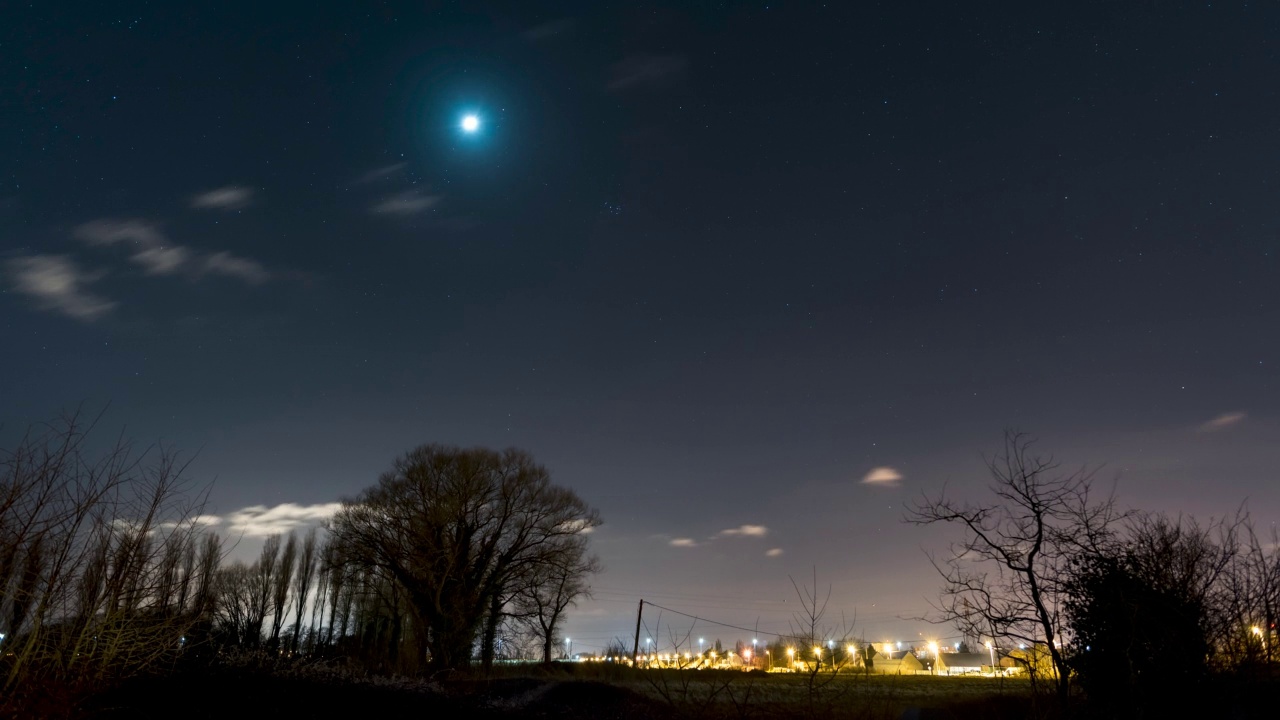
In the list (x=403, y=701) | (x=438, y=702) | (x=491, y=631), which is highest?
A: (x=491, y=631)

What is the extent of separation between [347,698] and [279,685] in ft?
5.06

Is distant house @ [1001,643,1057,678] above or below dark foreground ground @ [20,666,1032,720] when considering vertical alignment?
above

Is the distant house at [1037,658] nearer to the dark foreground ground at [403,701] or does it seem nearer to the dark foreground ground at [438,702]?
the dark foreground ground at [438,702]

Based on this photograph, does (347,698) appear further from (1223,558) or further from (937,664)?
(937,664)

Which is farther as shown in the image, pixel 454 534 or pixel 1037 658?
pixel 454 534

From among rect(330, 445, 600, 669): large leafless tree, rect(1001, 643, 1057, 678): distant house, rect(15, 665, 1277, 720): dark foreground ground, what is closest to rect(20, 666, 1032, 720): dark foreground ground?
rect(15, 665, 1277, 720): dark foreground ground

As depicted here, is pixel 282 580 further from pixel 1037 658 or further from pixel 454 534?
pixel 1037 658

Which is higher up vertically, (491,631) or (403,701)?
(491,631)

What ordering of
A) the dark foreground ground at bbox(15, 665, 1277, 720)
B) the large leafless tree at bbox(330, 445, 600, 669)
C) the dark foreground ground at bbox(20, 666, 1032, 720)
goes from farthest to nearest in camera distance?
1. the large leafless tree at bbox(330, 445, 600, 669)
2. the dark foreground ground at bbox(20, 666, 1032, 720)
3. the dark foreground ground at bbox(15, 665, 1277, 720)

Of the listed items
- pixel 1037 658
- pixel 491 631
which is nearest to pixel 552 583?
pixel 491 631

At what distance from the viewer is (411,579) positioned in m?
40.7

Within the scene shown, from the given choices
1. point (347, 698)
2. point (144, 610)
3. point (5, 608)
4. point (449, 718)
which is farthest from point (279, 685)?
point (5, 608)

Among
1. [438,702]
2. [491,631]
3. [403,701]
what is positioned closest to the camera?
[403,701]

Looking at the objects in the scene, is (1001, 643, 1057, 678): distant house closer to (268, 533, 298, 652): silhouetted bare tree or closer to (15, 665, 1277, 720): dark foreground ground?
(15, 665, 1277, 720): dark foreground ground
